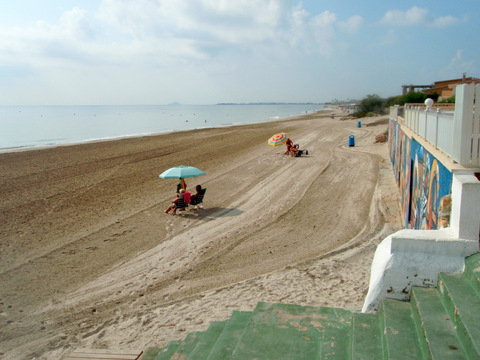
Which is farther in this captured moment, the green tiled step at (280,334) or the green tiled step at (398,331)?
the green tiled step at (280,334)

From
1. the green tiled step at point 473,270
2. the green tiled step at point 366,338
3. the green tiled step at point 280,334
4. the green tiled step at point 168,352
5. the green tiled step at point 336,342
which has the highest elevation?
the green tiled step at point 473,270

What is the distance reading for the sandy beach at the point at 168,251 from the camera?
6.02 metres

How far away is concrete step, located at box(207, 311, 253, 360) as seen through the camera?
4.00 meters

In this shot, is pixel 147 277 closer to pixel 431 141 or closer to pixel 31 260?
pixel 31 260

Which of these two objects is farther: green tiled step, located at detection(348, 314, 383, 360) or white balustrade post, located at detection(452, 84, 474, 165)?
white balustrade post, located at detection(452, 84, 474, 165)

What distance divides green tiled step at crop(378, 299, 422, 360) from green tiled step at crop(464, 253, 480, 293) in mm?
664

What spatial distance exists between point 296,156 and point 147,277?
16.0 m

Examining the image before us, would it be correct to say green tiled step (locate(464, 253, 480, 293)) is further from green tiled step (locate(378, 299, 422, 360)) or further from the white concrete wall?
green tiled step (locate(378, 299, 422, 360))

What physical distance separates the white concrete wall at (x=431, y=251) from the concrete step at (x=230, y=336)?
4.75 ft

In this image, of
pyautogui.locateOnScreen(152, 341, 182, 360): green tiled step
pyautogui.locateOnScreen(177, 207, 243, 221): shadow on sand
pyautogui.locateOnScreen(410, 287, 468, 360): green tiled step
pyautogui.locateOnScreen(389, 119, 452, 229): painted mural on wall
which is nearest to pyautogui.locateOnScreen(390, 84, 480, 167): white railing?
pyautogui.locateOnScreen(389, 119, 452, 229): painted mural on wall

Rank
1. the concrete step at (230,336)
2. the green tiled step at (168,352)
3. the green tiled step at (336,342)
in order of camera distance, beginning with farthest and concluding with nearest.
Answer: the green tiled step at (168,352) → the concrete step at (230,336) → the green tiled step at (336,342)

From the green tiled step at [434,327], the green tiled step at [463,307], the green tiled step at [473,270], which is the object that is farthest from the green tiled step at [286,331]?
the green tiled step at [473,270]

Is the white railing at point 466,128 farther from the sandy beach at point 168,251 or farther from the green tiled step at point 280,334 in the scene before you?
the sandy beach at point 168,251

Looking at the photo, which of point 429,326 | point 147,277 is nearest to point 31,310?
point 147,277
